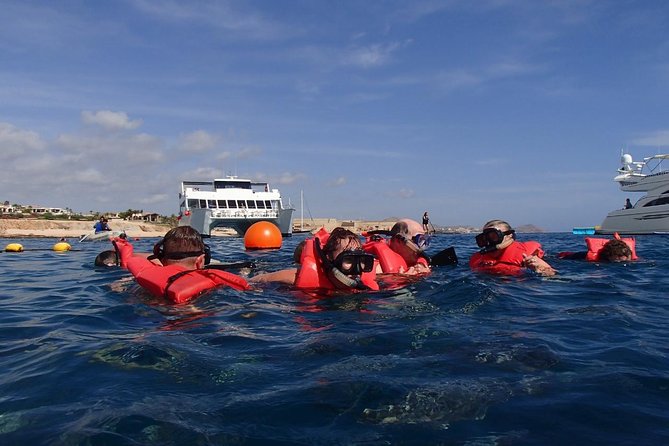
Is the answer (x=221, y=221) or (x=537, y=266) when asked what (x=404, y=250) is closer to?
(x=537, y=266)

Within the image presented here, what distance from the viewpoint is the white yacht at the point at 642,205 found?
40.6 m

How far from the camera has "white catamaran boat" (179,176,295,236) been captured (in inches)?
1481

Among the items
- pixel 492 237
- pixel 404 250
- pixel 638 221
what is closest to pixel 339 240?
pixel 404 250

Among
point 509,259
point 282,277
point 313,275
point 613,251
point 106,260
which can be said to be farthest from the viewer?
point 106,260

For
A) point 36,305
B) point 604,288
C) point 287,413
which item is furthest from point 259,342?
point 604,288

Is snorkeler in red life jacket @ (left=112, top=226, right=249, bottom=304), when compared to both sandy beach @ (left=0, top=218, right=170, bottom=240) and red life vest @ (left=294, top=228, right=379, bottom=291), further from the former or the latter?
sandy beach @ (left=0, top=218, right=170, bottom=240)

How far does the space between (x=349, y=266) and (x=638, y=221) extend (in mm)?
45021

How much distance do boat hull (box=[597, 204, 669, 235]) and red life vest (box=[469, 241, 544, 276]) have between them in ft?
125

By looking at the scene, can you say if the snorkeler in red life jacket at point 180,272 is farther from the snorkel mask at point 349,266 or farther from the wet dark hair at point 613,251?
the wet dark hair at point 613,251

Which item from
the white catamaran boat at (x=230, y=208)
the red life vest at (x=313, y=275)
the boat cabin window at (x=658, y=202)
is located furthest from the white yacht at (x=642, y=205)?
the red life vest at (x=313, y=275)

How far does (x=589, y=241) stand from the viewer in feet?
34.8

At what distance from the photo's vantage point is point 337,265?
5.90 m

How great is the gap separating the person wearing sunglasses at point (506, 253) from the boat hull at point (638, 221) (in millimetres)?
38293

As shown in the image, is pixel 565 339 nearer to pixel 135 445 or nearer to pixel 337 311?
pixel 337 311
